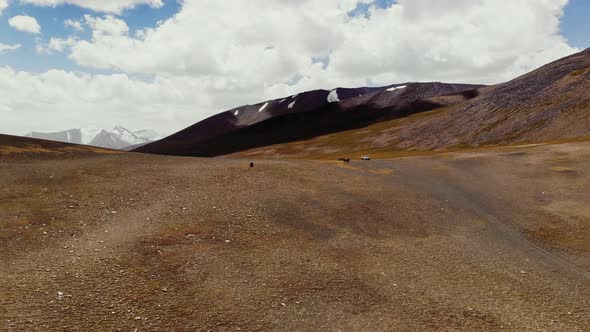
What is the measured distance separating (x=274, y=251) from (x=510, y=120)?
363 ft

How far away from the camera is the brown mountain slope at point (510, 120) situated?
94.2 m

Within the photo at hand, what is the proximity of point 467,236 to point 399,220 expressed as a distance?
481 cm

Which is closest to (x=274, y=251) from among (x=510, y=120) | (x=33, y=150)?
(x=33, y=150)

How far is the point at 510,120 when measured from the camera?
108375mm

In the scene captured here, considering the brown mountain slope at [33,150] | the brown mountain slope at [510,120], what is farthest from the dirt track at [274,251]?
the brown mountain slope at [510,120]

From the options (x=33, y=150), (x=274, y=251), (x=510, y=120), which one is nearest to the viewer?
(x=274, y=251)

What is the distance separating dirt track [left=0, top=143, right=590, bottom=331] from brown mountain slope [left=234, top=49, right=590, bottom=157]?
66.8 meters

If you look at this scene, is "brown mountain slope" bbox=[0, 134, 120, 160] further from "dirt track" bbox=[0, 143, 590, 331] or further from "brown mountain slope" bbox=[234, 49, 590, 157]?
"brown mountain slope" bbox=[234, 49, 590, 157]

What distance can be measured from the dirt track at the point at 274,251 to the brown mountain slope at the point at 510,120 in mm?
66797

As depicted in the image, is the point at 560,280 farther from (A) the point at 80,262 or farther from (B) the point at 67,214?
(B) the point at 67,214

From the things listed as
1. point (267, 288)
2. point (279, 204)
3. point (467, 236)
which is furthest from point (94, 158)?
point (467, 236)

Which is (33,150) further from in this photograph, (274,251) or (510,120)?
(510,120)

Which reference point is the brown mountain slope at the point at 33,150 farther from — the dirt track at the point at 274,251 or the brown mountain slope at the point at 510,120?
the brown mountain slope at the point at 510,120

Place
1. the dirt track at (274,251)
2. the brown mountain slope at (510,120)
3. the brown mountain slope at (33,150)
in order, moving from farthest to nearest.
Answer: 1. the brown mountain slope at (510,120)
2. the brown mountain slope at (33,150)
3. the dirt track at (274,251)
